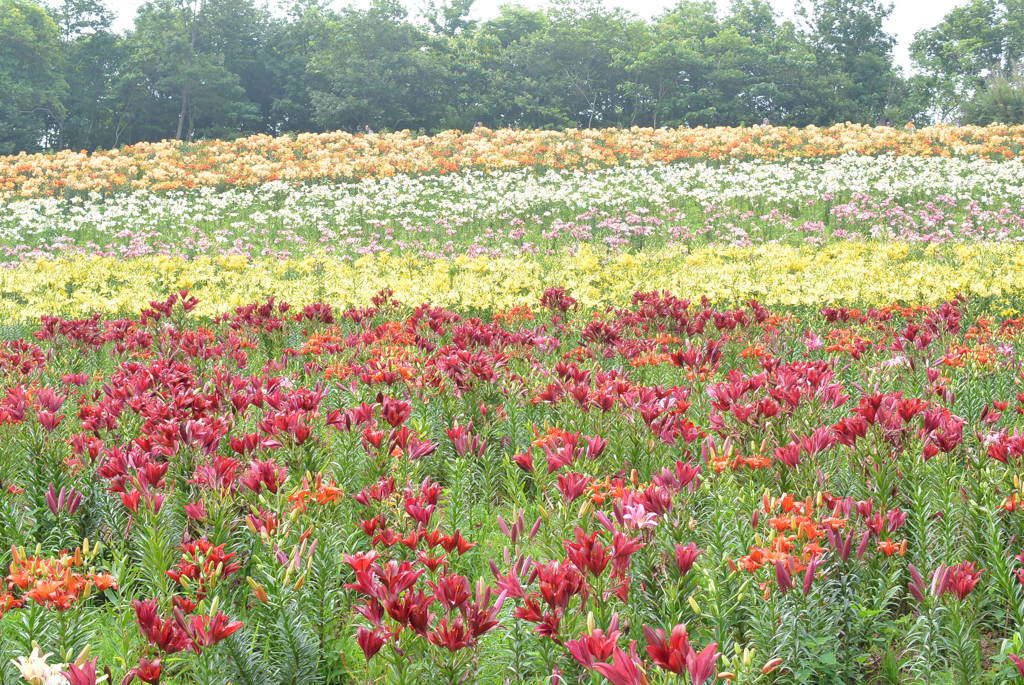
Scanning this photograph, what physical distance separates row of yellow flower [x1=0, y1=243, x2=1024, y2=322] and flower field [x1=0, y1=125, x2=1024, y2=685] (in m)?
0.10

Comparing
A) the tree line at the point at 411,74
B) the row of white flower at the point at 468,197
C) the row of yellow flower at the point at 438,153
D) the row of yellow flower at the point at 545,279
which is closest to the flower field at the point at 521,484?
the row of yellow flower at the point at 545,279

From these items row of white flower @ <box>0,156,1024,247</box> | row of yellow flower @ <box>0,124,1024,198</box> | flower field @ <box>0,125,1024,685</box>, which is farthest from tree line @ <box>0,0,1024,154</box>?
flower field @ <box>0,125,1024,685</box>

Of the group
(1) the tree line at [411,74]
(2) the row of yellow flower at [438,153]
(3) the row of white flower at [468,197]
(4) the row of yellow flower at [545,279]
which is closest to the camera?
(4) the row of yellow flower at [545,279]

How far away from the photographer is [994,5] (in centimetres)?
6091

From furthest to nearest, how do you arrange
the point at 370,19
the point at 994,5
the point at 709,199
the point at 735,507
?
the point at 994,5
the point at 370,19
the point at 709,199
the point at 735,507

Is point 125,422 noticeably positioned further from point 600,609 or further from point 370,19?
point 370,19

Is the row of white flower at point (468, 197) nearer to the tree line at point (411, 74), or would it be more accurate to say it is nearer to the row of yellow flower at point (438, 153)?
the row of yellow flower at point (438, 153)

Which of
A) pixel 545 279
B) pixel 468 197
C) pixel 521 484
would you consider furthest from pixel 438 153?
pixel 521 484

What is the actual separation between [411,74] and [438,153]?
1857 cm

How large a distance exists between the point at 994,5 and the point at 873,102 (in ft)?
64.9

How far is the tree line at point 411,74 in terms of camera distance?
142ft

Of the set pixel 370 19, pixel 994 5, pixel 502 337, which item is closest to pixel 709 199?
pixel 502 337

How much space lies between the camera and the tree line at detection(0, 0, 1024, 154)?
43.2 meters

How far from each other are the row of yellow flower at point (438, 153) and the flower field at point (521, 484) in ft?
43.6
